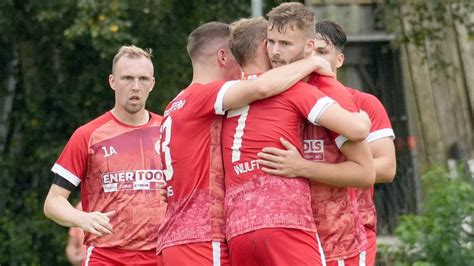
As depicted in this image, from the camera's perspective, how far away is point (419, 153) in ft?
53.9

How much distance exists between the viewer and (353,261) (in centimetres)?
679

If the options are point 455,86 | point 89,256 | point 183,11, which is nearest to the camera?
point 89,256

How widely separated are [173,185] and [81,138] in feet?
5.98

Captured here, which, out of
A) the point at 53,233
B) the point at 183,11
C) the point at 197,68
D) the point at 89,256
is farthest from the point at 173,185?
the point at 53,233

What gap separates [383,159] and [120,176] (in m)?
1.83

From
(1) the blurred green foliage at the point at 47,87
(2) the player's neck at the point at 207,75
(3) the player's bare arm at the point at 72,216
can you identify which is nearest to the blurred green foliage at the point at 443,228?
(3) the player's bare arm at the point at 72,216

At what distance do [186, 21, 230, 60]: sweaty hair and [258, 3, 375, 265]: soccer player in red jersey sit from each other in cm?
58

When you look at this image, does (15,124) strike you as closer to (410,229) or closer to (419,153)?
(419,153)

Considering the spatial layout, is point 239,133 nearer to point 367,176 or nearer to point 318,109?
point 318,109

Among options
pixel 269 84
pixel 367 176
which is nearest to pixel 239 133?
pixel 269 84

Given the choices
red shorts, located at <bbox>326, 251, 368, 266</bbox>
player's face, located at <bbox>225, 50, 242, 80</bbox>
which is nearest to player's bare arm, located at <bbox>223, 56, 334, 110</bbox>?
player's face, located at <bbox>225, 50, 242, 80</bbox>

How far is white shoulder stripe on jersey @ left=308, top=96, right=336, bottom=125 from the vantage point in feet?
20.9

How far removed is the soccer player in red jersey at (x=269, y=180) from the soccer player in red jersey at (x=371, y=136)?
113 cm

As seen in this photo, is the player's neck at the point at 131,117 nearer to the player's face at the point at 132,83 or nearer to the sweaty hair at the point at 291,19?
the player's face at the point at 132,83
